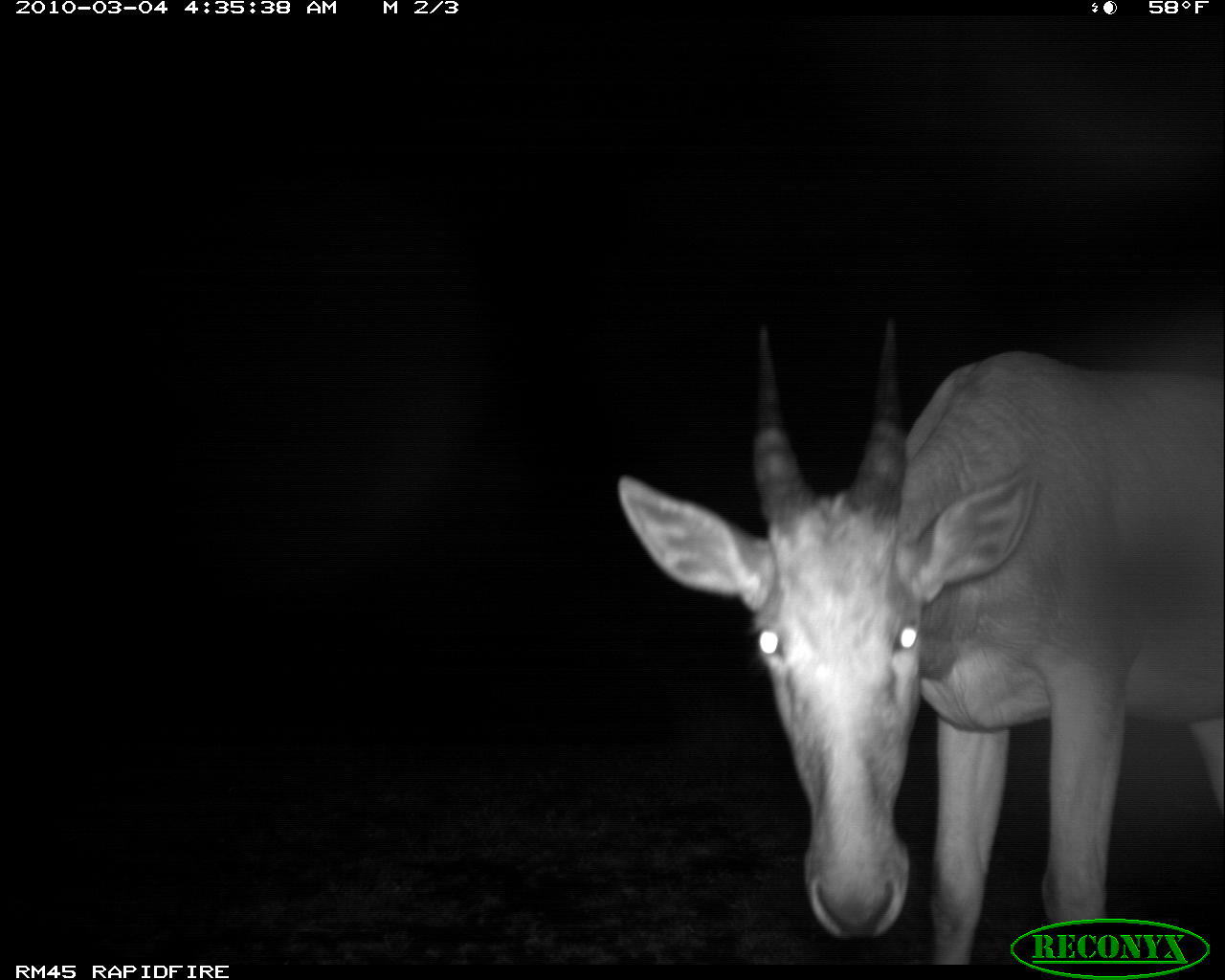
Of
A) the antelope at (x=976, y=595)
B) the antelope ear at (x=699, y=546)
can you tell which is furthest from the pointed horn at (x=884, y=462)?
the antelope ear at (x=699, y=546)

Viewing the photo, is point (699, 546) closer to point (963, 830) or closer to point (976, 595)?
point (976, 595)

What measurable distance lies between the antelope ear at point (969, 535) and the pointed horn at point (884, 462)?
0.22 metres

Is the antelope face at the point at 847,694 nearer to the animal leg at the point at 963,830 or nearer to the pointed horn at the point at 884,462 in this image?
the pointed horn at the point at 884,462

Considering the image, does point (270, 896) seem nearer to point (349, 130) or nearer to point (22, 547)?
point (349, 130)

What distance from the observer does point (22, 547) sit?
497 inches

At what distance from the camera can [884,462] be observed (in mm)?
3078

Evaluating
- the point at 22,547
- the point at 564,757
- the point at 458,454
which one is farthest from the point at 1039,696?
the point at 22,547

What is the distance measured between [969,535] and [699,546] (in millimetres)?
961

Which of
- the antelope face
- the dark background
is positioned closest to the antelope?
the antelope face

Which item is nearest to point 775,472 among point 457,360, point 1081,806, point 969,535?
point 969,535

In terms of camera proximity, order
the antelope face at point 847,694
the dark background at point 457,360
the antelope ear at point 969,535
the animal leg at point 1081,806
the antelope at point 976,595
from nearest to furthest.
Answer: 1. the antelope face at point 847,694
2. the antelope at point 976,595
3. the antelope ear at point 969,535
4. the animal leg at point 1081,806
5. the dark background at point 457,360

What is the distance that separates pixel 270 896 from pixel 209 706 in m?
5.37

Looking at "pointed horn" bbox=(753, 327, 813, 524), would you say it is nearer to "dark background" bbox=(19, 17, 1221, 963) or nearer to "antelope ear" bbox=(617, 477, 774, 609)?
"antelope ear" bbox=(617, 477, 774, 609)

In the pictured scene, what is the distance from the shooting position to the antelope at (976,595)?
9.06ft
